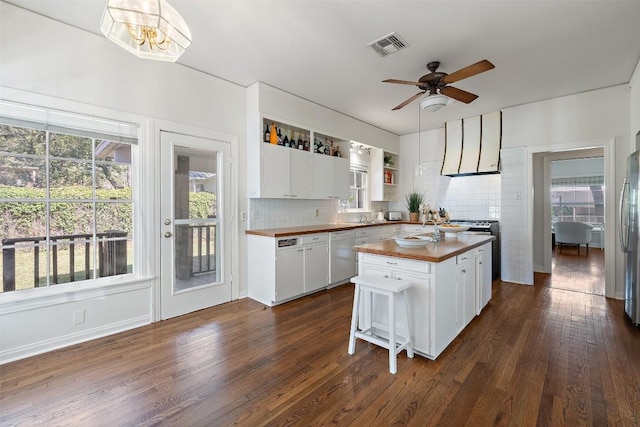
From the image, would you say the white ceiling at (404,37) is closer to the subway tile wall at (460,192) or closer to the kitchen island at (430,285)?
the subway tile wall at (460,192)

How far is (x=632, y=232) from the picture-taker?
295 centimetres

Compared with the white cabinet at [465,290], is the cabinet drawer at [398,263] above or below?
above

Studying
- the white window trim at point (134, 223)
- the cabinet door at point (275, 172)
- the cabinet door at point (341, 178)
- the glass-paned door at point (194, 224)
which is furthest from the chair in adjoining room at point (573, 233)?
the white window trim at point (134, 223)

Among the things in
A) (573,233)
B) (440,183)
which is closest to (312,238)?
(440,183)

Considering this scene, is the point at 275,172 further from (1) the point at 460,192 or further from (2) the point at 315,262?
(1) the point at 460,192

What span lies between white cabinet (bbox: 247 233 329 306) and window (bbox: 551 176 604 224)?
8.07 meters

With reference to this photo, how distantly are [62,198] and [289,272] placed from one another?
2.34m

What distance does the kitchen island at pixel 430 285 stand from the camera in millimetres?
2264

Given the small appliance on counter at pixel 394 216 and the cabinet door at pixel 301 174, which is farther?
the small appliance on counter at pixel 394 216

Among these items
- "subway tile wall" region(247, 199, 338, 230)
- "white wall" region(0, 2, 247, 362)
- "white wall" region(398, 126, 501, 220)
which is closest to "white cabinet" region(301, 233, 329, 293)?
"subway tile wall" region(247, 199, 338, 230)

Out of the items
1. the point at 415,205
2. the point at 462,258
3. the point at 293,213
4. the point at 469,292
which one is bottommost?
the point at 469,292

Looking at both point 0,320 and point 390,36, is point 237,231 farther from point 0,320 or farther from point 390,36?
point 390,36

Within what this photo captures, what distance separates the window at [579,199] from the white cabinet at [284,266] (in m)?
8.07

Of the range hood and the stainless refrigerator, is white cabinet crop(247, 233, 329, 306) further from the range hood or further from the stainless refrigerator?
the stainless refrigerator
